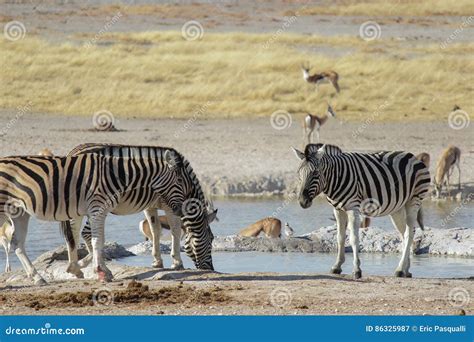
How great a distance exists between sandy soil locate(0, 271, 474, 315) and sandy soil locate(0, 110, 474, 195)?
27.8ft

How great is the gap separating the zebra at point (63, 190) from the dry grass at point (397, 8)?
38675mm

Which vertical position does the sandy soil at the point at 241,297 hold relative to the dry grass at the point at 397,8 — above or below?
below

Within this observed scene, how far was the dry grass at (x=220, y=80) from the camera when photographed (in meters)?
25.0

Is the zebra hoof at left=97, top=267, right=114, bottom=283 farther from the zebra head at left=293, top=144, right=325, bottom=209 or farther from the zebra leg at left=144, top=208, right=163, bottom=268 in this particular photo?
the zebra head at left=293, top=144, right=325, bottom=209

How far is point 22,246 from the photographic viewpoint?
990 cm

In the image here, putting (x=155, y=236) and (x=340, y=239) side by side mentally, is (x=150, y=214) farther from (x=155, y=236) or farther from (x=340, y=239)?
(x=340, y=239)

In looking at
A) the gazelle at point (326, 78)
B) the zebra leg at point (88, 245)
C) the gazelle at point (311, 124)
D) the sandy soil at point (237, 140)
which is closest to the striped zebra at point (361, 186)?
the zebra leg at point (88, 245)

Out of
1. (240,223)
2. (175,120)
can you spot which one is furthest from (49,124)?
(240,223)

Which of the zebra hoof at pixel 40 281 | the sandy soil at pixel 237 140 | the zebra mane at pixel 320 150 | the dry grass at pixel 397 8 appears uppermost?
the dry grass at pixel 397 8

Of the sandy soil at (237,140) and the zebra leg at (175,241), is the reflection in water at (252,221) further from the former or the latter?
the zebra leg at (175,241)

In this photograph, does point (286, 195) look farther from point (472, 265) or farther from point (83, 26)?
point (83, 26)

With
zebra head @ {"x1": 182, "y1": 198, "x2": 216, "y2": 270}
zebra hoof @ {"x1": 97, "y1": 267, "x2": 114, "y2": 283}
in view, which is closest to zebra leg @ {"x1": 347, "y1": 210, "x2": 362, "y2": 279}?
zebra head @ {"x1": 182, "y1": 198, "x2": 216, "y2": 270}

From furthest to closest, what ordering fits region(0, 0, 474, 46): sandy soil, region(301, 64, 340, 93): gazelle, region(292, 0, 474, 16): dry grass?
region(292, 0, 474, 16): dry grass
region(0, 0, 474, 46): sandy soil
region(301, 64, 340, 93): gazelle

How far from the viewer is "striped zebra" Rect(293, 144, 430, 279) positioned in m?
10.6
